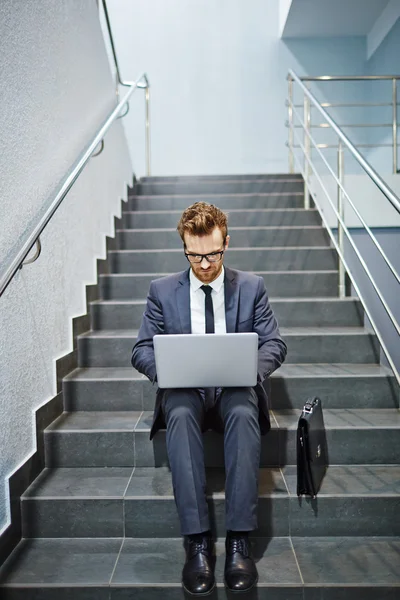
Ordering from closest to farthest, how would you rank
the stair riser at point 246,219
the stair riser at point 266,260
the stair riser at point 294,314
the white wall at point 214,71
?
1. the stair riser at point 294,314
2. the stair riser at point 266,260
3. the stair riser at point 246,219
4. the white wall at point 214,71

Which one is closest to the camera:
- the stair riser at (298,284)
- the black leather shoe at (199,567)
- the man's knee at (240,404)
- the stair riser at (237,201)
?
the black leather shoe at (199,567)

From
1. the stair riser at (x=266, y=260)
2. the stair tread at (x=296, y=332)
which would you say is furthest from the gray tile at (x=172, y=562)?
the stair riser at (x=266, y=260)

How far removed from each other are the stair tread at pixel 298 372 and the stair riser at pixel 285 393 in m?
0.02

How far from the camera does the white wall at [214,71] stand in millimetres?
5242

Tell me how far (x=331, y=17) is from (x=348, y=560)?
192 inches

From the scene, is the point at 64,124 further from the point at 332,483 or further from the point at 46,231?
the point at 332,483

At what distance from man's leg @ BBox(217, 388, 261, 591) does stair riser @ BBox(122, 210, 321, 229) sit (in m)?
2.11

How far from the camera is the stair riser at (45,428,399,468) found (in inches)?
76.5

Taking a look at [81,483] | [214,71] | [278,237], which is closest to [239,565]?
[81,483]

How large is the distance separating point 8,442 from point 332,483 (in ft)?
3.63

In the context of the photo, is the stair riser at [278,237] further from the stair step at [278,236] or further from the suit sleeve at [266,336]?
the suit sleeve at [266,336]

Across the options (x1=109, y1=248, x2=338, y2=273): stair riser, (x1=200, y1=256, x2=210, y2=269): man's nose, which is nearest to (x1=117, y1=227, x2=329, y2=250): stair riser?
(x1=109, y1=248, x2=338, y2=273): stair riser

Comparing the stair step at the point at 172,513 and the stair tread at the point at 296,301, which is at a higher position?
the stair tread at the point at 296,301

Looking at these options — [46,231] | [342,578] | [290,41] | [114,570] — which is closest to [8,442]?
[114,570]
